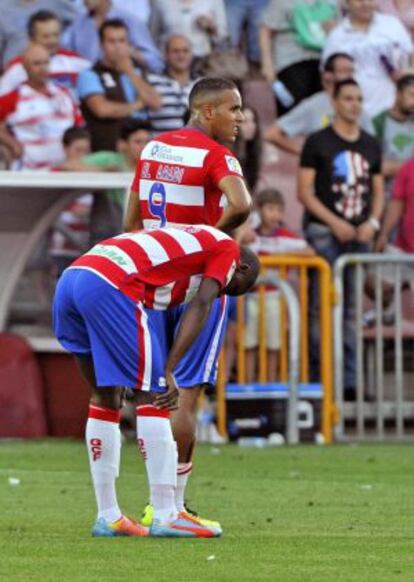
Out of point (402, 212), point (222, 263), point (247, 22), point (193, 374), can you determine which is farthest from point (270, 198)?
point (222, 263)

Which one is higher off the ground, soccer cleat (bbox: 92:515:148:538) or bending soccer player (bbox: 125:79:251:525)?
bending soccer player (bbox: 125:79:251:525)

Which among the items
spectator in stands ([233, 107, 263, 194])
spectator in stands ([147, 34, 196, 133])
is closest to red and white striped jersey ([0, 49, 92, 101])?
spectator in stands ([147, 34, 196, 133])

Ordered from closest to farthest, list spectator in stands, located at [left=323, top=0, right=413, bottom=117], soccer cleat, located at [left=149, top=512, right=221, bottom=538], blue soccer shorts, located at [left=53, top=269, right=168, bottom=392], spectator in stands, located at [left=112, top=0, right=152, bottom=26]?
blue soccer shorts, located at [left=53, top=269, right=168, bottom=392]
soccer cleat, located at [left=149, top=512, right=221, bottom=538]
spectator in stands, located at [left=112, top=0, right=152, bottom=26]
spectator in stands, located at [left=323, top=0, right=413, bottom=117]

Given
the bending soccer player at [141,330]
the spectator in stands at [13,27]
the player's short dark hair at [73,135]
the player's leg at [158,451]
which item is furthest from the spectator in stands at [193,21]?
the player's leg at [158,451]

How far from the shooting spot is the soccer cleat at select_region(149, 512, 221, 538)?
30.3 ft

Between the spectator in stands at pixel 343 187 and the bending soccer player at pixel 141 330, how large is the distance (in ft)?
26.8

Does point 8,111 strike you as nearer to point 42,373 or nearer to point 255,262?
point 42,373

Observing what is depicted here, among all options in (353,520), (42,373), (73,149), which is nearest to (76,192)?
(73,149)

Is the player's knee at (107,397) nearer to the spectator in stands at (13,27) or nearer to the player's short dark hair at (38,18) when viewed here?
the player's short dark hair at (38,18)

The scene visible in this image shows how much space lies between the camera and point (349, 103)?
17.6m

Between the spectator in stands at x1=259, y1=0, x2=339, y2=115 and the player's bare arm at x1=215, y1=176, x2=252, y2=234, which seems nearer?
the player's bare arm at x1=215, y1=176, x2=252, y2=234

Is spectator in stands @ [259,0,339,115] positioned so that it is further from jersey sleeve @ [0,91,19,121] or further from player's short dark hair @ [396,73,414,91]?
jersey sleeve @ [0,91,19,121]

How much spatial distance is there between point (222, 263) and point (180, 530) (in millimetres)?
1284

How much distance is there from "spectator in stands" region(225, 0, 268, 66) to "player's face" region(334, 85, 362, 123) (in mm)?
2651
